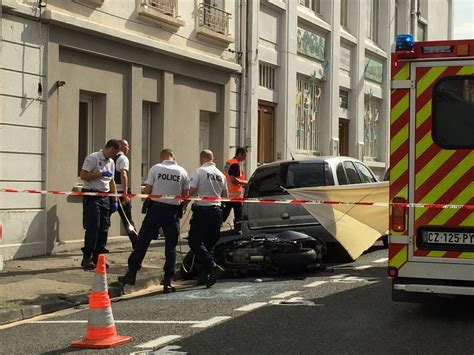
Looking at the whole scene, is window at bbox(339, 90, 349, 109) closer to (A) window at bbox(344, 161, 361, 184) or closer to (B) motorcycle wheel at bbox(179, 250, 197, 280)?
(A) window at bbox(344, 161, 361, 184)

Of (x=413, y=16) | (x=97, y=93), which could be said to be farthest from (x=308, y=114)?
(x=413, y=16)

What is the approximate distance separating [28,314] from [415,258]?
4.20 m

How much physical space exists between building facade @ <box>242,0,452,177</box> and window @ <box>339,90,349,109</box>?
33mm

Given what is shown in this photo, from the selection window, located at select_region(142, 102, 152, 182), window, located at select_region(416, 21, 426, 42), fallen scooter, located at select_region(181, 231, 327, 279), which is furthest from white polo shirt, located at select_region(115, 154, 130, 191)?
window, located at select_region(416, 21, 426, 42)

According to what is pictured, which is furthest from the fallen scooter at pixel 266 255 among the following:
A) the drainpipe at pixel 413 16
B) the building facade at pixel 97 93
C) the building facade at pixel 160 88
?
the drainpipe at pixel 413 16

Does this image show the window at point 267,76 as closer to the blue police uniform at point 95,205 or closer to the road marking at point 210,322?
the blue police uniform at point 95,205

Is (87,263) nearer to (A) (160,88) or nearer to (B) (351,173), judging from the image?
(B) (351,173)

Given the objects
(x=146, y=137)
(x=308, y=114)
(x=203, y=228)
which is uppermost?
(x=308, y=114)

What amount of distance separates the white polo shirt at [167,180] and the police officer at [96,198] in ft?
4.55

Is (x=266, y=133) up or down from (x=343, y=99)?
down

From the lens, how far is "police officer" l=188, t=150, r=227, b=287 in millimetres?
10062

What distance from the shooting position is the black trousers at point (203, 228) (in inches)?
396

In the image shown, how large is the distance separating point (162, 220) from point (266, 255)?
5.83 ft

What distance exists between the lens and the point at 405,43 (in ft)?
23.7
